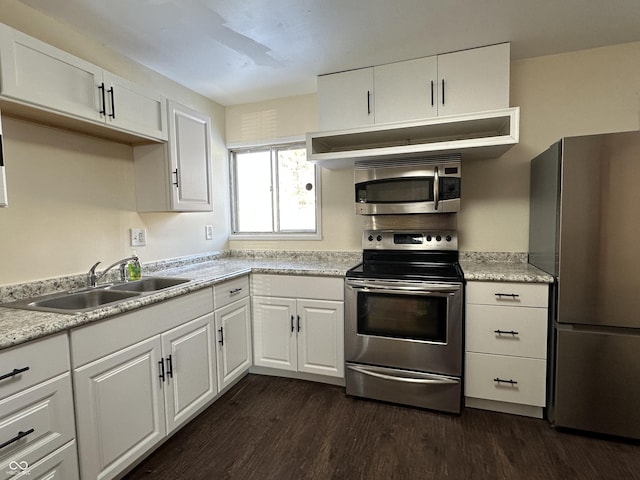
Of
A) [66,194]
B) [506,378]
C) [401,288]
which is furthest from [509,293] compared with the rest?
[66,194]

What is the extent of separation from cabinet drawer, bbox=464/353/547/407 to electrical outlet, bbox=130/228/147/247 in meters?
2.36

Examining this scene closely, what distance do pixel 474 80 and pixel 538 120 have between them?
25.3 inches

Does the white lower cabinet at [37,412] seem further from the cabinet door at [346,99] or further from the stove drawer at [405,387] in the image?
the cabinet door at [346,99]

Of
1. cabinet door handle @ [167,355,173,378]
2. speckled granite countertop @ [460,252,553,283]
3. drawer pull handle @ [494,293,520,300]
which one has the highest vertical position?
speckled granite countertop @ [460,252,553,283]

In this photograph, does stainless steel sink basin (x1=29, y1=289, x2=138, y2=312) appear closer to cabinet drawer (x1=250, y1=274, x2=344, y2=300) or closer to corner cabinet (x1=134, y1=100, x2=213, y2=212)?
corner cabinet (x1=134, y1=100, x2=213, y2=212)

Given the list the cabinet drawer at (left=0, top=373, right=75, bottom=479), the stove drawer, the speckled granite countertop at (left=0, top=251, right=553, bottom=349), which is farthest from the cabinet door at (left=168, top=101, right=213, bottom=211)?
the stove drawer

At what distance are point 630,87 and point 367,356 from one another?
8.43ft

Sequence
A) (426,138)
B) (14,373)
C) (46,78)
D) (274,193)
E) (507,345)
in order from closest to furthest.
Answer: (14,373) < (46,78) < (507,345) < (426,138) < (274,193)

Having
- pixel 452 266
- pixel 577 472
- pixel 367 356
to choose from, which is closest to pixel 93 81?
pixel 367 356

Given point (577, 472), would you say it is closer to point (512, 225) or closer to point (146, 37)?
point (512, 225)

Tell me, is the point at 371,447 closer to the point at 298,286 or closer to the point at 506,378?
the point at 506,378

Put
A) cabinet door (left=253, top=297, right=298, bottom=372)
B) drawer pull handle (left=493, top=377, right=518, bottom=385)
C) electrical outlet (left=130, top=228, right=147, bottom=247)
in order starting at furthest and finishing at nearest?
1. cabinet door (left=253, top=297, right=298, bottom=372)
2. electrical outlet (left=130, top=228, right=147, bottom=247)
3. drawer pull handle (left=493, top=377, right=518, bottom=385)

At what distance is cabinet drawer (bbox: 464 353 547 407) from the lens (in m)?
1.98

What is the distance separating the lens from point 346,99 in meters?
2.48
